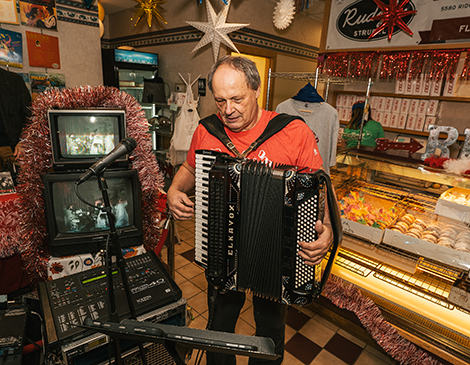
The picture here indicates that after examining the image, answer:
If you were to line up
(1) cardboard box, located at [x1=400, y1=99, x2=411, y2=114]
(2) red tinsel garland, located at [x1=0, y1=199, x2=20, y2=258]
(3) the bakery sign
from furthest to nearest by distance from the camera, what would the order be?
(1) cardboard box, located at [x1=400, y1=99, x2=411, y2=114] < (3) the bakery sign < (2) red tinsel garland, located at [x1=0, y1=199, x2=20, y2=258]

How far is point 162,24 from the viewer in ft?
16.2

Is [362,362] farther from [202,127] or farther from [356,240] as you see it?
[202,127]

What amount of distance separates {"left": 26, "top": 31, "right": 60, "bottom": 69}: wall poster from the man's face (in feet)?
9.78

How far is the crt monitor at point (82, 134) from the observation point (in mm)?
1468

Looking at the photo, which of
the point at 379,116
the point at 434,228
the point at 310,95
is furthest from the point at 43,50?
the point at 434,228

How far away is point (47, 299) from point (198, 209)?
0.79 metres

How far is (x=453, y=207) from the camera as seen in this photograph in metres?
1.83

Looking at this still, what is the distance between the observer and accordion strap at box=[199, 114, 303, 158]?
1402 mm

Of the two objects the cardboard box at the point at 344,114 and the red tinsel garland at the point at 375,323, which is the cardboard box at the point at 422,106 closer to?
the cardboard box at the point at 344,114

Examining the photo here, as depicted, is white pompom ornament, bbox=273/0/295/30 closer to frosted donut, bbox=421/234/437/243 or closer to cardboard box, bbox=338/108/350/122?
cardboard box, bbox=338/108/350/122

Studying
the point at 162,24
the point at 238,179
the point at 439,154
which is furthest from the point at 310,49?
the point at 238,179

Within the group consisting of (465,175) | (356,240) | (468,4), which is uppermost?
(468,4)

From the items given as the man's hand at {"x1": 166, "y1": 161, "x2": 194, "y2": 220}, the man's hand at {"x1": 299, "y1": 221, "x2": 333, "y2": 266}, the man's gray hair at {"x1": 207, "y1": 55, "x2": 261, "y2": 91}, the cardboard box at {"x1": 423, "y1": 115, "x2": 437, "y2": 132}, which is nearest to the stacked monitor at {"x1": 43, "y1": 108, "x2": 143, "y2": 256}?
the man's hand at {"x1": 166, "y1": 161, "x2": 194, "y2": 220}

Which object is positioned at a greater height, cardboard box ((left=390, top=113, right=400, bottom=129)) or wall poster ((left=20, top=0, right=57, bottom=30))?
wall poster ((left=20, top=0, right=57, bottom=30))
